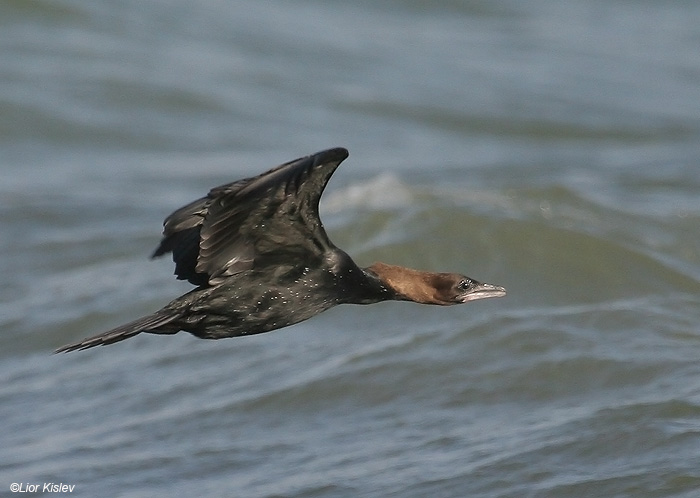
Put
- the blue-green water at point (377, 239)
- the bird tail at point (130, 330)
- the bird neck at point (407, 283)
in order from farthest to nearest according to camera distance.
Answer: the blue-green water at point (377, 239)
the bird neck at point (407, 283)
the bird tail at point (130, 330)

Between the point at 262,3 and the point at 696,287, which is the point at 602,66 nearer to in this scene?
the point at 262,3

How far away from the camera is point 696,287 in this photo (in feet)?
39.1

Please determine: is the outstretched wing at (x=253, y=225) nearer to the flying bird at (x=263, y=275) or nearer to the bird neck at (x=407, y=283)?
Answer: the flying bird at (x=263, y=275)

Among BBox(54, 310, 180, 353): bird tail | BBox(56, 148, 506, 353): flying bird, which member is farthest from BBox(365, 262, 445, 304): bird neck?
BBox(54, 310, 180, 353): bird tail

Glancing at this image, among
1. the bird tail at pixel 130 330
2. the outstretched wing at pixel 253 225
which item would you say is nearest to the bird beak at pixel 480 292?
the outstretched wing at pixel 253 225

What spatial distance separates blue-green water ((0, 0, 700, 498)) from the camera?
882cm

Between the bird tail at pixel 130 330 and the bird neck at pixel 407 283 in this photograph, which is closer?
the bird tail at pixel 130 330

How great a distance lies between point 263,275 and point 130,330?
91cm

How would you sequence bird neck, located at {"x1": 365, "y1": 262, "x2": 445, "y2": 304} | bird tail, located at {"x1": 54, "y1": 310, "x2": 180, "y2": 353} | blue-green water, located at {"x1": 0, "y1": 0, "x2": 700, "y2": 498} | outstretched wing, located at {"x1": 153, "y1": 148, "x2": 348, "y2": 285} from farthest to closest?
blue-green water, located at {"x1": 0, "y1": 0, "x2": 700, "y2": 498} → bird neck, located at {"x1": 365, "y1": 262, "x2": 445, "y2": 304} → bird tail, located at {"x1": 54, "y1": 310, "x2": 180, "y2": 353} → outstretched wing, located at {"x1": 153, "y1": 148, "x2": 348, "y2": 285}

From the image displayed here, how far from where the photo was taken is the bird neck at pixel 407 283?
27.4 ft

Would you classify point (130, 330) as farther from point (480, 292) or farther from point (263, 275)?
point (480, 292)

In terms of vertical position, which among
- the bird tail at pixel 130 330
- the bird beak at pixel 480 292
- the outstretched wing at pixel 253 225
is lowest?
the bird beak at pixel 480 292

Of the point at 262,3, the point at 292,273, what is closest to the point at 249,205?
the point at 292,273

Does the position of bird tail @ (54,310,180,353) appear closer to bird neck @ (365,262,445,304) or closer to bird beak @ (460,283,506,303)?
bird neck @ (365,262,445,304)
